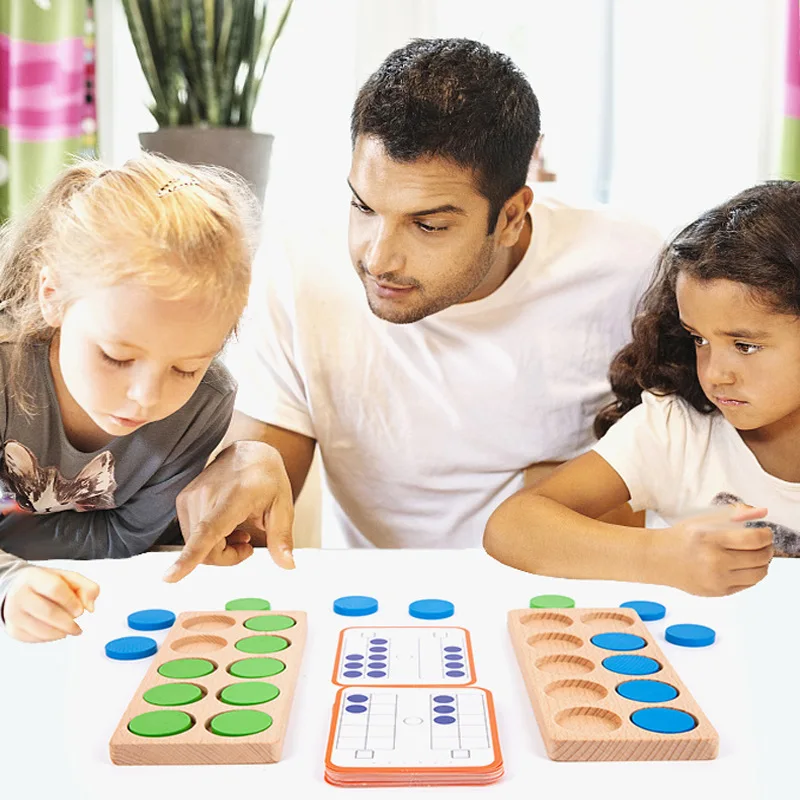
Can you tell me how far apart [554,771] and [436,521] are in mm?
775

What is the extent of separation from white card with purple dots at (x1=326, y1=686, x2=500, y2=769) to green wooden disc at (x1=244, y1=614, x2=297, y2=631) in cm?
12

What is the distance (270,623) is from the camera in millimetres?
845

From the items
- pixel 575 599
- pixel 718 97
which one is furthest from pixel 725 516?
pixel 718 97

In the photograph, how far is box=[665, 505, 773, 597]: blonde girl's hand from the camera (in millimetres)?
925

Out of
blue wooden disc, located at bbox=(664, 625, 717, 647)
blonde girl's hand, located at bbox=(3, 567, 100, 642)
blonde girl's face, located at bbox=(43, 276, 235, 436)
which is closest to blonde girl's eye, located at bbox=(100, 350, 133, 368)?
blonde girl's face, located at bbox=(43, 276, 235, 436)

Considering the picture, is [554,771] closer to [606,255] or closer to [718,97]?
[606,255]

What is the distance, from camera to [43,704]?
2.38 ft

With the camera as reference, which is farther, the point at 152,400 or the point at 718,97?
the point at 718,97

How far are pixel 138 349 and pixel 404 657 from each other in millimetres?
293

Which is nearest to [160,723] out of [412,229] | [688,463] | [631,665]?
[631,665]

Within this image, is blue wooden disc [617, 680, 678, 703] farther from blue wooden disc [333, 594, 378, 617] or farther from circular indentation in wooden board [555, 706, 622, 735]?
blue wooden disc [333, 594, 378, 617]

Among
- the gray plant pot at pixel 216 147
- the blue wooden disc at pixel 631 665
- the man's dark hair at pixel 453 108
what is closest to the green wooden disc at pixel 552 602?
the blue wooden disc at pixel 631 665

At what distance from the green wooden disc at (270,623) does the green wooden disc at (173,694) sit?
0.12 meters

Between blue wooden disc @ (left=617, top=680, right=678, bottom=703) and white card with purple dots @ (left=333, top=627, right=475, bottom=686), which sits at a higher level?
blue wooden disc @ (left=617, top=680, right=678, bottom=703)
